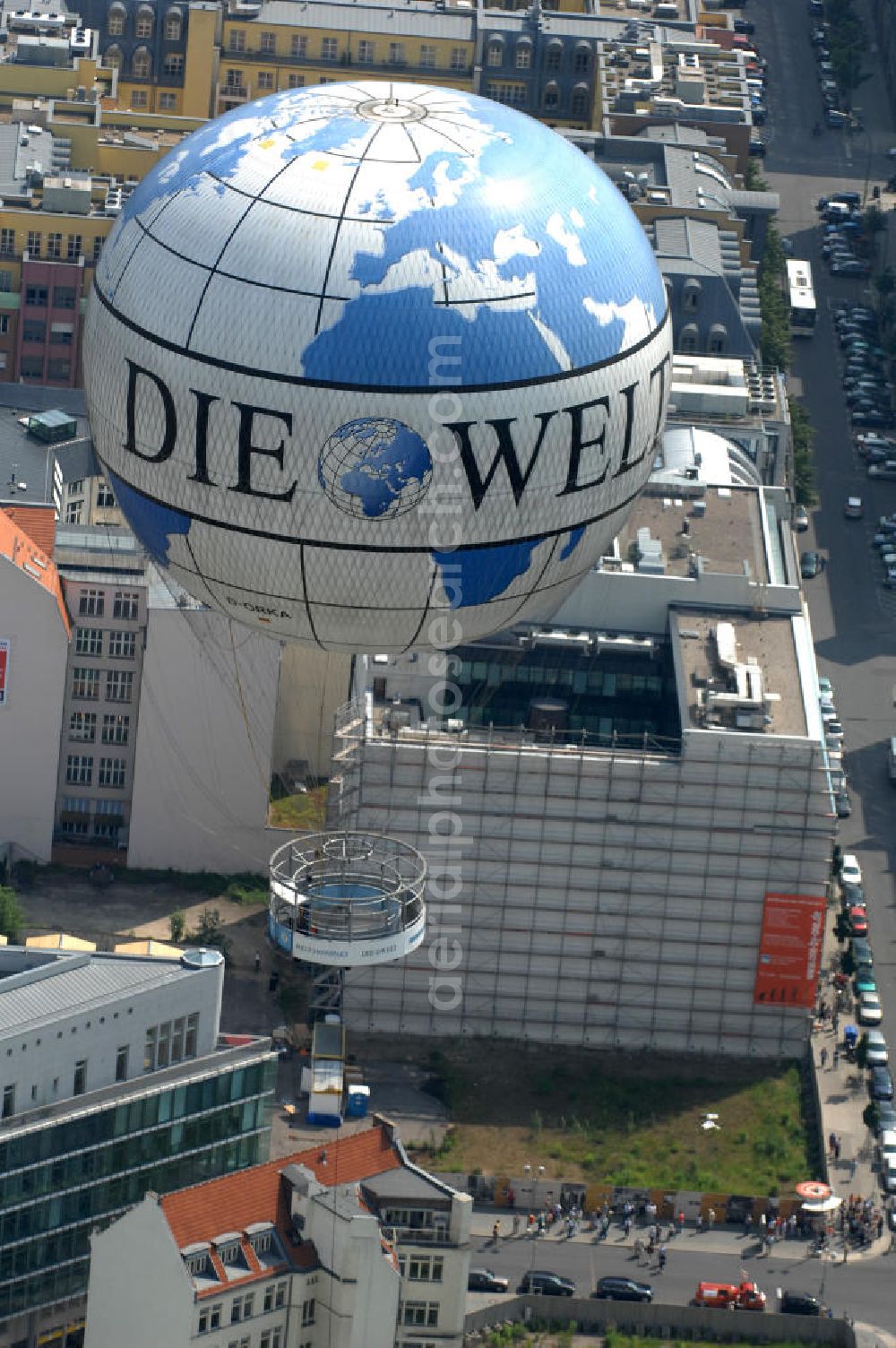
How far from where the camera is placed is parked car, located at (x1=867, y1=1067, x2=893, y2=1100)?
155 meters

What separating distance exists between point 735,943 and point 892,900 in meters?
14.0

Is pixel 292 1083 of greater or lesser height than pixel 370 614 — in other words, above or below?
below

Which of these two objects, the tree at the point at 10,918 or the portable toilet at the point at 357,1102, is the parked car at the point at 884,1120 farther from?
the tree at the point at 10,918

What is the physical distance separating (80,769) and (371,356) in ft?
228

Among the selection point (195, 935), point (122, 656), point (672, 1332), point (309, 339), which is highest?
point (309, 339)

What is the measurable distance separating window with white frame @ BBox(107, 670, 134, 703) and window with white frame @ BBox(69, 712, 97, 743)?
118cm

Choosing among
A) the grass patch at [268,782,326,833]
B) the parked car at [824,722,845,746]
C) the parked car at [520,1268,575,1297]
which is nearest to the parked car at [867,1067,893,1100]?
the parked car at [824,722,845,746]

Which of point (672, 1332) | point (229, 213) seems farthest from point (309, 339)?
point (672, 1332)

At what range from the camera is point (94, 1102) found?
132m

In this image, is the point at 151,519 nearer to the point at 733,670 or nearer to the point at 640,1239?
the point at 640,1239

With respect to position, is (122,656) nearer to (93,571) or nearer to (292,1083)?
(93,571)

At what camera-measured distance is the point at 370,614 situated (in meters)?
104

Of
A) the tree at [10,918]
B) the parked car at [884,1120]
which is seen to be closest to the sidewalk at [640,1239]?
the parked car at [884,1120]

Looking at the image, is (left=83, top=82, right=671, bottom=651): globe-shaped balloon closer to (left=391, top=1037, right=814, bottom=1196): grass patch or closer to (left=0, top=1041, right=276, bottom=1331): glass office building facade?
(left=0, top=1041, right=276, bottom=1331): glass office building facade
